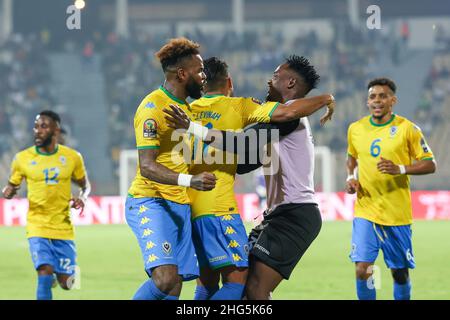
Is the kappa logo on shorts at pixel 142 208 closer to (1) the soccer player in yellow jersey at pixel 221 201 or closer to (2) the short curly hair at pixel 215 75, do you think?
(1) the soccer player in yellow jersey at pixel 221 201

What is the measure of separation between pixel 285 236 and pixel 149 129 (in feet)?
3.72

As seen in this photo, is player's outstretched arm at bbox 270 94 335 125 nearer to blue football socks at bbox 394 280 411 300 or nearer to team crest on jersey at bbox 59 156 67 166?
blue football socks at bbox 394 280 411 300

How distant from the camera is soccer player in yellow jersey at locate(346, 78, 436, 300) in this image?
7789 mm

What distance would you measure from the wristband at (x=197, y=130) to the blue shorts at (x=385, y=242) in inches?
108

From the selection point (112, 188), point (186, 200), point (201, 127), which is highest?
point (201, 127)

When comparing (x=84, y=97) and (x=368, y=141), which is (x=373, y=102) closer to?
(x=368, y=141)

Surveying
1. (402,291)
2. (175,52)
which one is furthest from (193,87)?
(402,291)

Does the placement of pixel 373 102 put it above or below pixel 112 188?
above

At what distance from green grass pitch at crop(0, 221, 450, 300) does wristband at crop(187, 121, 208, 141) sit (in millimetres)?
3791

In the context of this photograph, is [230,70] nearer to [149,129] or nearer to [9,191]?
[9,191]

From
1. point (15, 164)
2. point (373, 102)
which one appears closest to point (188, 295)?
point (15, 164)

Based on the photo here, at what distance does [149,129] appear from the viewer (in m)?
5.55

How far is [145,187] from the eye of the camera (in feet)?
18.8

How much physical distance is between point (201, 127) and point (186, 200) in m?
0.54
